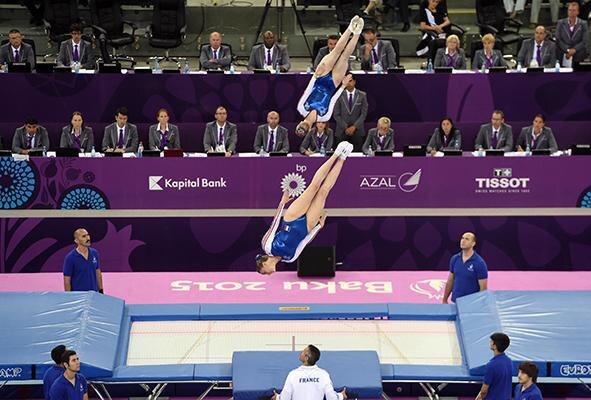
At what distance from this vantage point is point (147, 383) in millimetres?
13633

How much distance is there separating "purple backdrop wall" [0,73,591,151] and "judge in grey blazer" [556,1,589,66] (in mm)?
1137

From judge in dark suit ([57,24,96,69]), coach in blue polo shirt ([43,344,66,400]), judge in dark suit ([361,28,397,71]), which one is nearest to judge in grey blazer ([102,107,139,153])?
judge in dark suit ([57,24,96,69])

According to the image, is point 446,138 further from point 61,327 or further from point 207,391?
point 61,327

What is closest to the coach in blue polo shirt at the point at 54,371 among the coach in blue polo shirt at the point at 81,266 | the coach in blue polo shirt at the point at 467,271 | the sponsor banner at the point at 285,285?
the coach in blue polo shirt at the point at 81,266

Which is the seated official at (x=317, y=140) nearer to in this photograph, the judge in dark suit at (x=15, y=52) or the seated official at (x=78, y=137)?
the seated official at (x=78, y=137)

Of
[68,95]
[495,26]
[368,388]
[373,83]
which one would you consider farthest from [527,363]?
[495,26]

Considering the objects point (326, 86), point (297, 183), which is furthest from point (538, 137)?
point (326, 86)

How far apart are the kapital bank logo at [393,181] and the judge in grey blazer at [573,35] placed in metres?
4.74

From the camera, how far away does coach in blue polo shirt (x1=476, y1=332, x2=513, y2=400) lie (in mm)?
12852

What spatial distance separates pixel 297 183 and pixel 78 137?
3.74m

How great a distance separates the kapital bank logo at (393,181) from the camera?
18844 mm

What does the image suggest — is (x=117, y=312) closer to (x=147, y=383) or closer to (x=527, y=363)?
(x=147, y=383)

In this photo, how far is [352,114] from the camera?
66.2 ft

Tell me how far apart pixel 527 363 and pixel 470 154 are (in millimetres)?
7476
